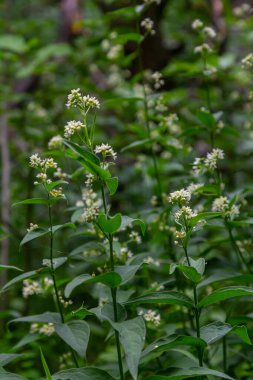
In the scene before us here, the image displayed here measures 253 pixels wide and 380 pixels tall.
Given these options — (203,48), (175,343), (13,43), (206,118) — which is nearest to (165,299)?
(175,343)

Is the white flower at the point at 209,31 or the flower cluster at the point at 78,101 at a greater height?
the white flower at the point at 209,31

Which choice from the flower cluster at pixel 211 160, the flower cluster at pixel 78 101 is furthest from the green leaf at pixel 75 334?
the flower cluster at pixel 211 160

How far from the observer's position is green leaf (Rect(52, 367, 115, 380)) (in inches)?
59.2

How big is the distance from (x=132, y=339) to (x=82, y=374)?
0.20 metres

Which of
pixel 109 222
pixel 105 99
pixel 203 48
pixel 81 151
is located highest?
pixel 105 99

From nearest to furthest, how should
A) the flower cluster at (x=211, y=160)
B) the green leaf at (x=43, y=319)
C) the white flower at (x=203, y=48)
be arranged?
the green leaf at (x=43, y=319) → the flower cluster at (x=211, y=160) → the white flower at (x=203, y=48)

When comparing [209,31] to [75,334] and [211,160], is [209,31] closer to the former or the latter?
[211,160]

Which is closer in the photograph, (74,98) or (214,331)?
(214,331)

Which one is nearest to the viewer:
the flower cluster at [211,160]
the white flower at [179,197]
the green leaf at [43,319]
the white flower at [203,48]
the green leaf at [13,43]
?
the white flower at [179,197]

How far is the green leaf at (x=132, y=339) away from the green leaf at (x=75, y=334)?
0.48 feet

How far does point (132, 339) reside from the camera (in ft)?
4.75

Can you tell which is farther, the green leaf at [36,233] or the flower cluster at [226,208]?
the flower cluster at [226,208]

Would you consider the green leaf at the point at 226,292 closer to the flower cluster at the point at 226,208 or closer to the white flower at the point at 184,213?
the white flower at the point at 184,213

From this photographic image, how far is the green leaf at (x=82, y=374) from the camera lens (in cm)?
150
